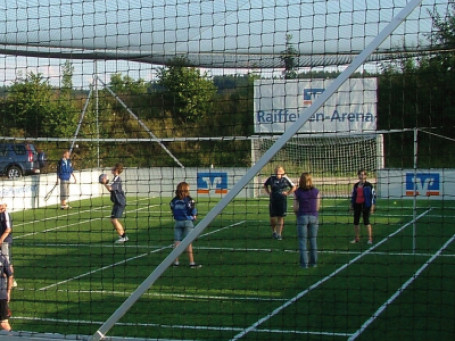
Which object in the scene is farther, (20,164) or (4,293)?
(20,164)

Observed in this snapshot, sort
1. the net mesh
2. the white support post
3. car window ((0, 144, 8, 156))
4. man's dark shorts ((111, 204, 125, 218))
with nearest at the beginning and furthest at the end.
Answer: the white support post, the net mesh, car window ((0, 144, 8, 156)), man's dark shorts ((111, 204, 125, 218))

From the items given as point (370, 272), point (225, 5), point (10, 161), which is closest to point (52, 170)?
point (10, 161)

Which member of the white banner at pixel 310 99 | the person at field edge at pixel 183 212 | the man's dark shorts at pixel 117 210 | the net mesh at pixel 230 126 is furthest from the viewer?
the man's dark shorts at pixel 117 210

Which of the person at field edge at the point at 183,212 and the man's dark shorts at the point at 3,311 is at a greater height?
the person at field edge at the point at 183,212

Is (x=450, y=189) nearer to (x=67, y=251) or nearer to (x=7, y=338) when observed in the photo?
(x=67, y=251)

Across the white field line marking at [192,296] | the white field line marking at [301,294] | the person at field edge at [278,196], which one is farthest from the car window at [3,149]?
the person at field edge at [278,196]

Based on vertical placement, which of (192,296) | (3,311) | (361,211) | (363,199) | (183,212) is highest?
(363,199)

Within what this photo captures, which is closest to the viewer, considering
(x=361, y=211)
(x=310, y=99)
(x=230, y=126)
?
(x=230, y=126)

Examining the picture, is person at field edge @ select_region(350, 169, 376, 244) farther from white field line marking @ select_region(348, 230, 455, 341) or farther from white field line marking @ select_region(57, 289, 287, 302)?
white field line marking @ select_region(57, 289, 287, 302)

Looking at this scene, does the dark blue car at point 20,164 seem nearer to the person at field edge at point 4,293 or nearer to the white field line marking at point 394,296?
the white field line marking at point 394,296

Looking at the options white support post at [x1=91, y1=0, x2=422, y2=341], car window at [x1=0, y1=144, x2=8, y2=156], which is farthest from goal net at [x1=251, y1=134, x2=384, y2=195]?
white support post at [x1=91, y1=0, x2=422, y2=341]

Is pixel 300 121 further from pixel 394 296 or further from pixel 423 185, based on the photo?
pixel 423 185

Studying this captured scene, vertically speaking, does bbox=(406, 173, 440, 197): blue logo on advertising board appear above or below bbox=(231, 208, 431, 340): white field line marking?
above

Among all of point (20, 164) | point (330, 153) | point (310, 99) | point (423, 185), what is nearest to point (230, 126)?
point (310, 99)
